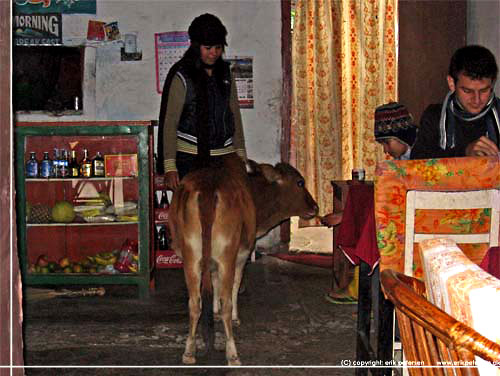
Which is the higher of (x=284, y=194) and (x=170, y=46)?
(x=170, y=46)

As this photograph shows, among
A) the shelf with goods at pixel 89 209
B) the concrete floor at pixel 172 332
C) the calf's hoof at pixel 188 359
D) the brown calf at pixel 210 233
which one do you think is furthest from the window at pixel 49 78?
the calf's hoof at pixel 188 359

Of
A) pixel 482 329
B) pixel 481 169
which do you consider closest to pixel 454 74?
pixel 481 169

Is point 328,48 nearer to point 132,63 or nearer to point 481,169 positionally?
point 132,63

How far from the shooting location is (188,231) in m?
4.15

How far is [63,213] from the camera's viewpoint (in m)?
5.95

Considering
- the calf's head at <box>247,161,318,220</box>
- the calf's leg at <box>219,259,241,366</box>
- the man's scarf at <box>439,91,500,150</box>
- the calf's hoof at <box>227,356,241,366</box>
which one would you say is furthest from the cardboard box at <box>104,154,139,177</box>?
the man's scarf at <box>439,91,500,150</box>

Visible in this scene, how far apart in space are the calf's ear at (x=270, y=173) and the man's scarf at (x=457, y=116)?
2.20 meters

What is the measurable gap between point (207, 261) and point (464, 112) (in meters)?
1.59

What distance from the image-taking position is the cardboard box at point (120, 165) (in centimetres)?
591

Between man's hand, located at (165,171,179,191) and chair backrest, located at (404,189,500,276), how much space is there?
241 centimetres

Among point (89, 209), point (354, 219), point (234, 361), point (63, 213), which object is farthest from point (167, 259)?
point (354, 219)

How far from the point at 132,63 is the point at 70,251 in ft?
6.46

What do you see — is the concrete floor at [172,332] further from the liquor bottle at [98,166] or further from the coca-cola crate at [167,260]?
the liquor bottle at [98,166]

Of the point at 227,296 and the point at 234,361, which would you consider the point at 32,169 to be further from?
the point at 234,361
